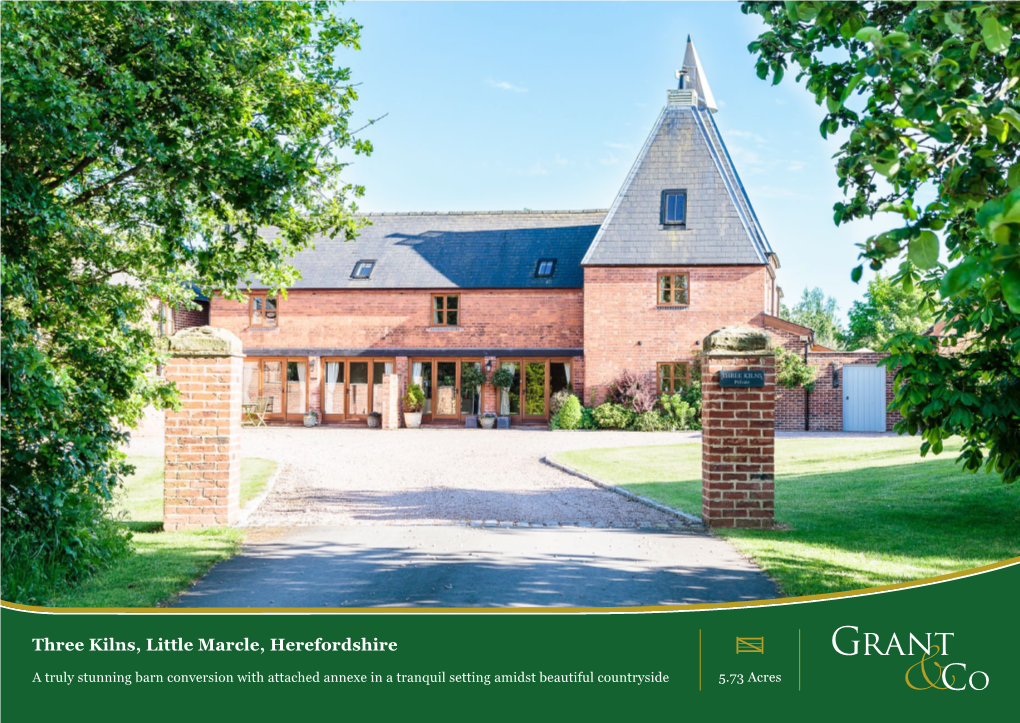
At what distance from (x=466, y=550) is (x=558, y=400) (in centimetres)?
1932

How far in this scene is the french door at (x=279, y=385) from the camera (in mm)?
28328

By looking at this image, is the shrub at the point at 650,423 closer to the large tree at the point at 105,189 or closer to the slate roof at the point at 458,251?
the slate roof at the point at 458,251

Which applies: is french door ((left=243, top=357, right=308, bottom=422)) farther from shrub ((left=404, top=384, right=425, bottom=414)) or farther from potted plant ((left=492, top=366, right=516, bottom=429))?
potted plant ((left=492, top=366, right=516, bottom=429))

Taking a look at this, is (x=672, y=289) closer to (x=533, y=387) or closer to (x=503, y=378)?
(x=533, y=387)

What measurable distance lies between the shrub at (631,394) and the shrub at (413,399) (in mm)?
6863

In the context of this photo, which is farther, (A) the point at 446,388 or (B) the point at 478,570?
(A) the point at 446,388

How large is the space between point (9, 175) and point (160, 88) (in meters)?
1.20

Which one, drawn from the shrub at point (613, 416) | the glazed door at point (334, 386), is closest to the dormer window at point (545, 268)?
the shrub at point (613, 416)

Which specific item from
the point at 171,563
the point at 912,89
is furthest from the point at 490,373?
the point at 912,89

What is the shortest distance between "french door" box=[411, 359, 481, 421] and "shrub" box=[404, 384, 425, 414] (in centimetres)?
87

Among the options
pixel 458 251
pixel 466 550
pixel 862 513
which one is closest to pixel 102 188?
pixel 466 550

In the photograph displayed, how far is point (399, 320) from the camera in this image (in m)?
28.5

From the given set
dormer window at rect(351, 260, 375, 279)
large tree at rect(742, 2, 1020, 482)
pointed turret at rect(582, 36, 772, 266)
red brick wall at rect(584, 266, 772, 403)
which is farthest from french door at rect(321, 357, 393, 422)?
large tree at rect(742, 2, 1020, 482)

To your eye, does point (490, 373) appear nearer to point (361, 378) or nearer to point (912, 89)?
point (361, 378)
